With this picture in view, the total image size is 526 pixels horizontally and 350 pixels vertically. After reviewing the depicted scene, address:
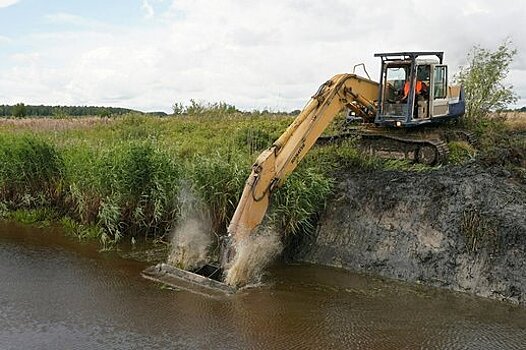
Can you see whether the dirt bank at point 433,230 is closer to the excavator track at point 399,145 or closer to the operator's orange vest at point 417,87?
the excavator track at point 399,145

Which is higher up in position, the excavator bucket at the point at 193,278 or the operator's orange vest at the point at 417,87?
the operator's orange vest at the point at 417,87

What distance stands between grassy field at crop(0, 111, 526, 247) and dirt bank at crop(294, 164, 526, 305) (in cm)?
55

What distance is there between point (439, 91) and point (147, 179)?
6.29 m

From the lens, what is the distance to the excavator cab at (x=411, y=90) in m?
11.7

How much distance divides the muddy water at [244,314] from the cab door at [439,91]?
4.93 metres

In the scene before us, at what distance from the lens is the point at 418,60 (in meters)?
11.8

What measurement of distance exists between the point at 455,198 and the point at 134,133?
1054cm

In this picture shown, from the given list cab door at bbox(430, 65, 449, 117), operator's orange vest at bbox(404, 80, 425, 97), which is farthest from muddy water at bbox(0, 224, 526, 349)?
cab door at bbox(430, 65, 449, 117)

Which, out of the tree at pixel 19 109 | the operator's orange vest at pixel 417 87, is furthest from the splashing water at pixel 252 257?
the tree at pixel 19 109

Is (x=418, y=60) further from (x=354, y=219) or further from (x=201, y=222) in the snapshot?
(x=201, y=222)

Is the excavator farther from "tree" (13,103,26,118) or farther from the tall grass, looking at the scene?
"tree" (13,103,26,118)

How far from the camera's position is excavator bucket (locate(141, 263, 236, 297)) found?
7781mm

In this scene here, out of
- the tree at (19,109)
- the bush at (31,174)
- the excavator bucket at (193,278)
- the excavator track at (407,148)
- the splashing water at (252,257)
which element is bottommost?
the excavator bucket at (193,278)

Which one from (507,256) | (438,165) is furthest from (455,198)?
(438,165)
